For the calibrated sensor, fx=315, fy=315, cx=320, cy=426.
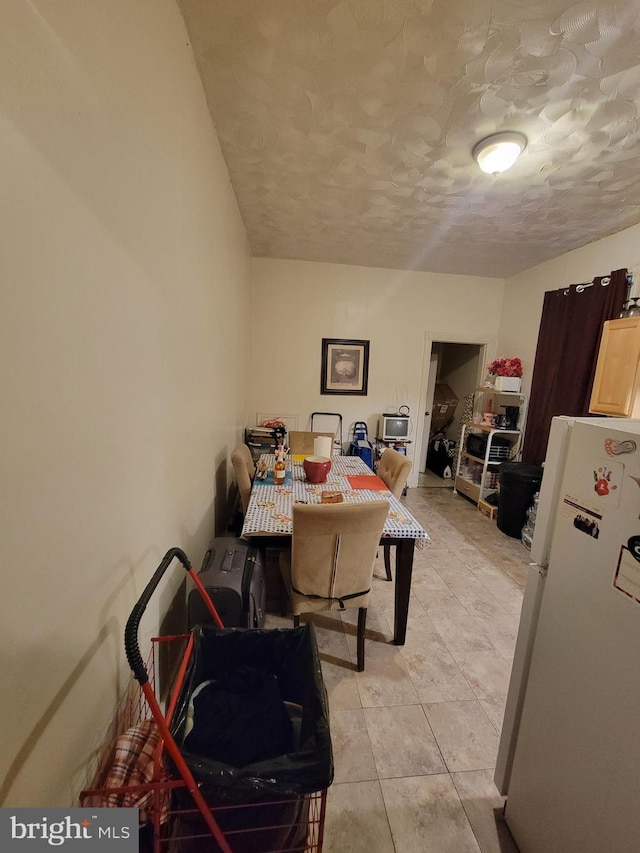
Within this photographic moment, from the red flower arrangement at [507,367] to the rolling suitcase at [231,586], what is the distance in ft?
11.7

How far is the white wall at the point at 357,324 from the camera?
3.96m

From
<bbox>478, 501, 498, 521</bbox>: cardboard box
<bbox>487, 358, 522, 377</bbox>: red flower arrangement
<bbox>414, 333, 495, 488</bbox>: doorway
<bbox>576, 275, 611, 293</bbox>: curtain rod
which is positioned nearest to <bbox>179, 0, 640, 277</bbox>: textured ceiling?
<bbox>576, 275, 611, 293</bbox>: curtain rod

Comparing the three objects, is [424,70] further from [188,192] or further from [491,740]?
[491,740]

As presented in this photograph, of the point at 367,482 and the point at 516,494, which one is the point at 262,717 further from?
the point at 516,494

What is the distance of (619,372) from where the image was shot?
86.7 inches

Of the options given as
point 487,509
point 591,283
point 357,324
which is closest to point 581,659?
point 487,509

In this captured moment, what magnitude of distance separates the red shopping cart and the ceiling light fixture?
245 centimetres

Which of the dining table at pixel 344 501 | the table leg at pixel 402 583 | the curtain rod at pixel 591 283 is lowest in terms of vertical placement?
the table leg at pixel 402 583

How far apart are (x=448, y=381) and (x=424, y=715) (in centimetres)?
509

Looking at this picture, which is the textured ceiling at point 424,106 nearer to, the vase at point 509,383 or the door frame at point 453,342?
the vase at point 509,383

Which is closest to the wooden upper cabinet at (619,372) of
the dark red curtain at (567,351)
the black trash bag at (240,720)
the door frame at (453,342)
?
the dark red curtain at (567,351)

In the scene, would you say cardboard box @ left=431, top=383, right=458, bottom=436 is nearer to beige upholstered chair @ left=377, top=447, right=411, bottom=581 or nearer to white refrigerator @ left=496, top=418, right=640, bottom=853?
beige upholstered chair @ left=377, top=447, right=411, bottom=581

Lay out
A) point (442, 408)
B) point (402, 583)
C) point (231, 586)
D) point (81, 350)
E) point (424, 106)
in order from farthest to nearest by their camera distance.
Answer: point (442, 408), point (402, 583), point (424, 106), point (231, 586), point (81, 350)

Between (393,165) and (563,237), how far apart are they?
1984 millimetres
